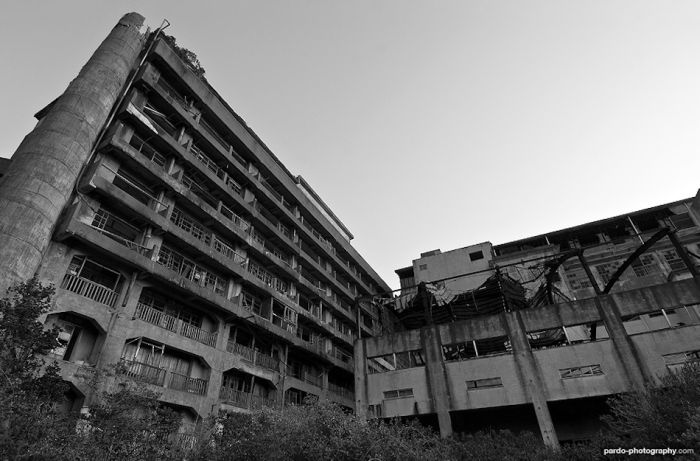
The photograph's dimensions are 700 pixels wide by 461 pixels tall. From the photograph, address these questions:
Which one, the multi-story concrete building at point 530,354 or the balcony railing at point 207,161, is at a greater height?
the balcony railing at point 207,161

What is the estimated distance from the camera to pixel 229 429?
17703mm

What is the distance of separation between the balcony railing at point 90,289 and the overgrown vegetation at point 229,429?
438cm

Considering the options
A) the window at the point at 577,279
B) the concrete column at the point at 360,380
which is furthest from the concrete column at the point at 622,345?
the window at the point at 577,279

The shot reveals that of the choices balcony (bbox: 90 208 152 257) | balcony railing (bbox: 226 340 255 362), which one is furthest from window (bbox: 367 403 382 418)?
balcony (bbox: 90 208 152 257)

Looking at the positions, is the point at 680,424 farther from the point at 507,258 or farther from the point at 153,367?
the point at 507,258

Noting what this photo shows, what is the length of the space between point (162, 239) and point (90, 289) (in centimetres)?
529

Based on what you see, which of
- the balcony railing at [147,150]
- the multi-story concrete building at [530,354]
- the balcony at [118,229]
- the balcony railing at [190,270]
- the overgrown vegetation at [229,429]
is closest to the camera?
the overgrown vegetation at [229,429]

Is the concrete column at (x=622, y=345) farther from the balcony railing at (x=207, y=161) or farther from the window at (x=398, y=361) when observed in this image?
the balcony railing at (x=207, y=161)

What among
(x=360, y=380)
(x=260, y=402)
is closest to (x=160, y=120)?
(x=260, y=402)

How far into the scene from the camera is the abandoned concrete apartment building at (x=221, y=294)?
1955 cm

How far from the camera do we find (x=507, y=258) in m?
42.0

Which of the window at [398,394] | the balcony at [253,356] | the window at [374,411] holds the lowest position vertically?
the window at [374,411]

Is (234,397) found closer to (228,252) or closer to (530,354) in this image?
(228,252)

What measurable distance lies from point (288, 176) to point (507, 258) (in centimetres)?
2412
